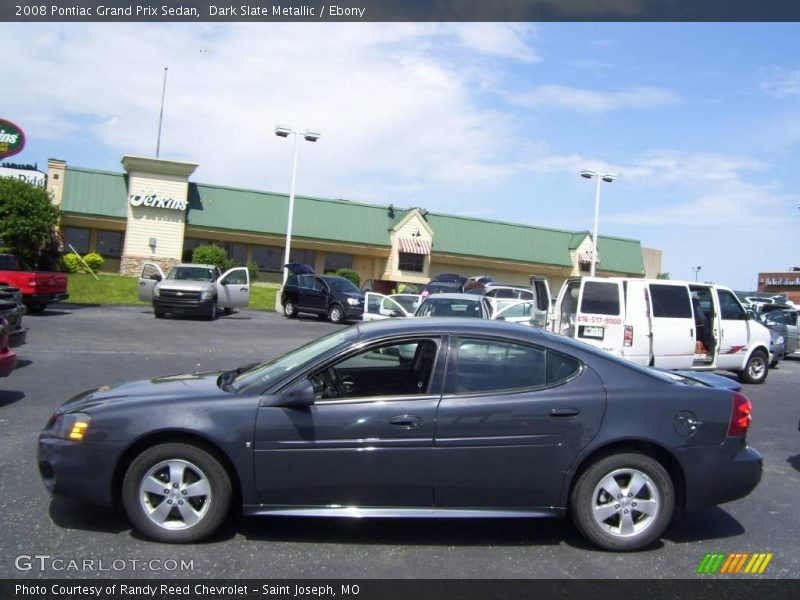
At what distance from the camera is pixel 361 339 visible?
16.5ft

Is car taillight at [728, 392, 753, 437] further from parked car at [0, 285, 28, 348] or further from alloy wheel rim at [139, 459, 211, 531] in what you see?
parked car at [0, 285, 28, 348]

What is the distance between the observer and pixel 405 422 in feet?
15.4

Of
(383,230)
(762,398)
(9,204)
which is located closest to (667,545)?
(762,398)

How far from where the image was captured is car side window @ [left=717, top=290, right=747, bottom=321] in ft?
46.4

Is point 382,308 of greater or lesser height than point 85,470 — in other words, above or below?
above

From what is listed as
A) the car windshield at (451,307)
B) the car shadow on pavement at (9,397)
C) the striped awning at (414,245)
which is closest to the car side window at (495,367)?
the car shadow on pavement at (9,397)

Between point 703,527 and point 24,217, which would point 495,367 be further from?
point 24,217

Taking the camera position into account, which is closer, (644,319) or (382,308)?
(644,319)

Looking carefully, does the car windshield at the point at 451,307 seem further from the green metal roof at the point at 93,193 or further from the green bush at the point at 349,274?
the green metal roof at the point at 93,193

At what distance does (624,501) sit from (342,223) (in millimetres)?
38124

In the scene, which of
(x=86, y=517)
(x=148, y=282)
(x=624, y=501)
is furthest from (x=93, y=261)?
(x=624, y=501)

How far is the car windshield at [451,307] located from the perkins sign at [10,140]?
14012mm

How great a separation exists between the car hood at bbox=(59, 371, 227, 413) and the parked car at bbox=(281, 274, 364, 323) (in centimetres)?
2043

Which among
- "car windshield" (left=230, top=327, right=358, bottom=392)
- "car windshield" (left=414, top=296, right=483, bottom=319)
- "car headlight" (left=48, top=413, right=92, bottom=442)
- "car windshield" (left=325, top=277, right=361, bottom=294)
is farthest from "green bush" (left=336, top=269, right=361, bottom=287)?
"car headlight" (left=48, top=413, right=92, bottom=442)
